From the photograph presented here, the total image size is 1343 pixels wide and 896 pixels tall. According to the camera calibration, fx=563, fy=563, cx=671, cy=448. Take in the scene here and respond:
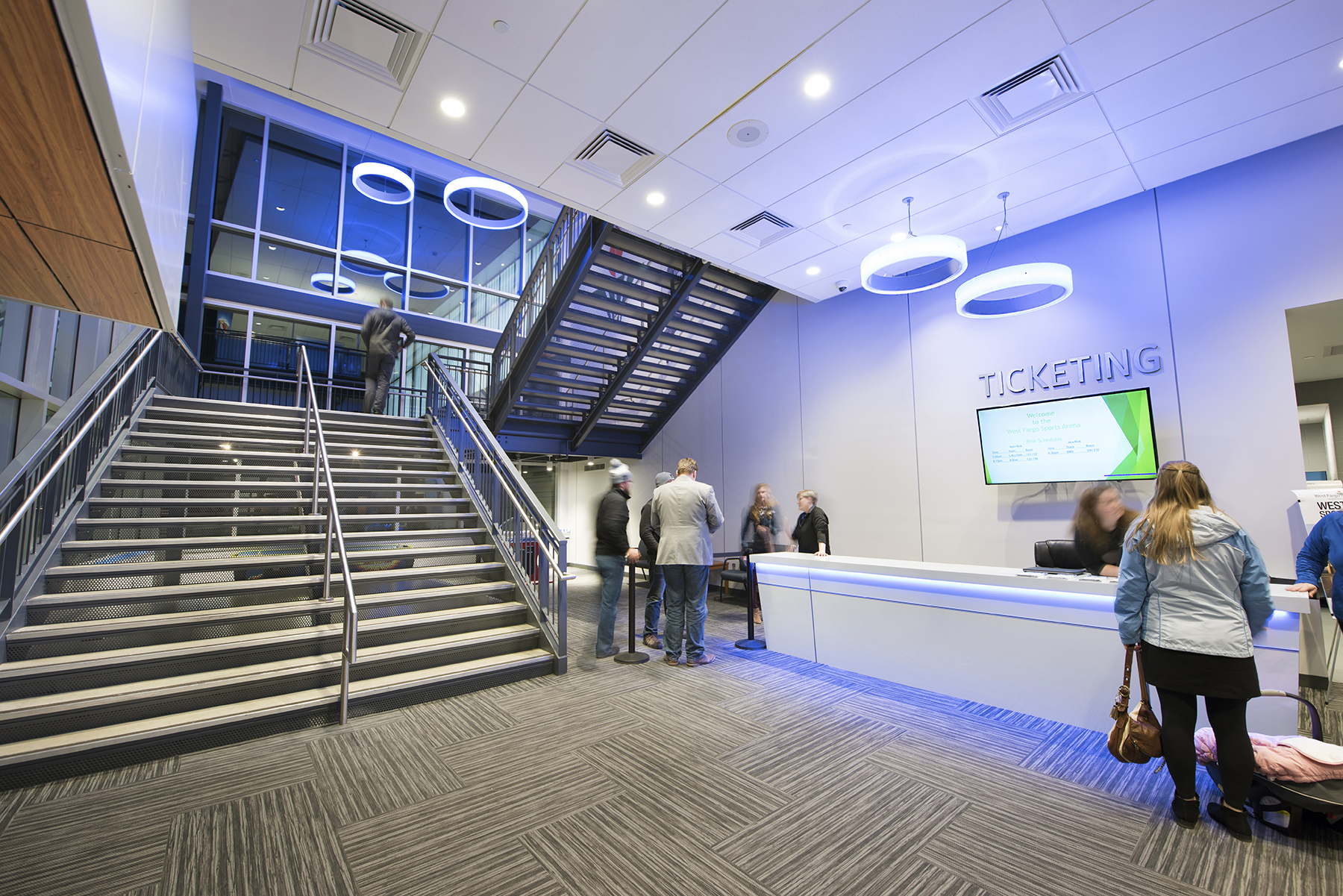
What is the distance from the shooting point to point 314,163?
10492 mm

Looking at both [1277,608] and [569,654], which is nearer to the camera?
[1277,608]

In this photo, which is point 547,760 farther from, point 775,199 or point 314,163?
point 314,163

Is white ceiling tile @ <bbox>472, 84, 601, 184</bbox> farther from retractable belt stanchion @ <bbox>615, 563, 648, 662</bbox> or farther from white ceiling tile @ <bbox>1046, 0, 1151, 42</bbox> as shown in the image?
retractable belt stanchion @ <bbox>615, 563, 648, 662</bbox>

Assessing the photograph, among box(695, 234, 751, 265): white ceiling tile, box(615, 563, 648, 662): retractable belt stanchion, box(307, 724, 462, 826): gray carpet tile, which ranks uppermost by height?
box(695, 234, 751, 265): white ceiling tile

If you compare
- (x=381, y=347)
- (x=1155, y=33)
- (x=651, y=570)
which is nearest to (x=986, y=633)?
(x=651, y=570)

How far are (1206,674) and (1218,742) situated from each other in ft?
1.01

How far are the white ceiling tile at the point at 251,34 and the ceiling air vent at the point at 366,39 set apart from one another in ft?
0.38

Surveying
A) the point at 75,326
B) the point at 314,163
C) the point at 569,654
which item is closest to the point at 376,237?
the point at 314,163

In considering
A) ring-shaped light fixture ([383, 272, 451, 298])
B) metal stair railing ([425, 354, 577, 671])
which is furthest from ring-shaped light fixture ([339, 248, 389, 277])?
metal stair railing ([425, 354, 577, 671])

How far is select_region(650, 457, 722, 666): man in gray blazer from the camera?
4.53m

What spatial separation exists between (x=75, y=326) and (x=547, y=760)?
5.43 m

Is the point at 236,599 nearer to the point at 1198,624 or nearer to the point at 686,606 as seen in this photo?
the point at 686,606

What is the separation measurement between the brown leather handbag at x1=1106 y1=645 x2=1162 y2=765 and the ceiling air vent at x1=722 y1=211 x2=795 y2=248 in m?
4.47

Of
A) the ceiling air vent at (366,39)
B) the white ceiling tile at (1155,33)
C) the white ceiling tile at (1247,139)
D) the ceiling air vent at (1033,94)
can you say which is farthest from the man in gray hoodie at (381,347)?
the white ceiling tile at (1247,139)
